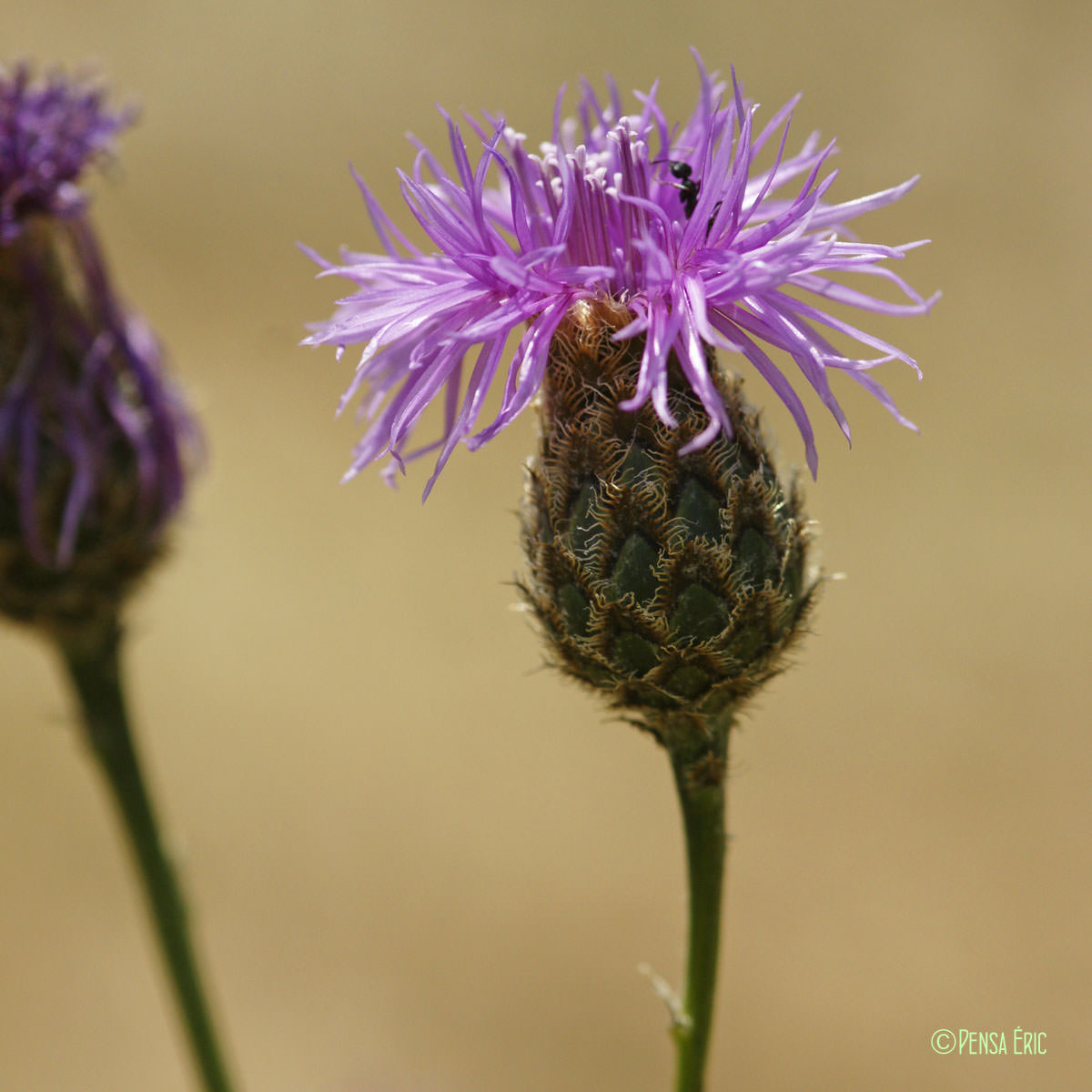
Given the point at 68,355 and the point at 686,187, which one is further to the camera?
the point at 68,355

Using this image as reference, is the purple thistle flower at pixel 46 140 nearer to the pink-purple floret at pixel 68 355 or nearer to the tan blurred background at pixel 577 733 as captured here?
the pink-purple floret at pixel 68 355

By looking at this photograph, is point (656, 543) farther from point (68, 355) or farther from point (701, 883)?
point (68, 355)

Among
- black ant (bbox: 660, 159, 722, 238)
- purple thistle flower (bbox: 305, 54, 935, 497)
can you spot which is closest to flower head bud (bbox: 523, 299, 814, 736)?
purple thistle flower (bbox: 305, 54, 935, 497)

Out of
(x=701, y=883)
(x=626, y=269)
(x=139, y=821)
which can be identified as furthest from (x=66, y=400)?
(x=701, y=883)

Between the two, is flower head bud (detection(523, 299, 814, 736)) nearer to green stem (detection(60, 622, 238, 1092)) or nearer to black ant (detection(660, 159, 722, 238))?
black ant (detection(660, 159, 722, 238))

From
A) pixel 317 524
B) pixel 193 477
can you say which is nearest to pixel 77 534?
pixel 193 477

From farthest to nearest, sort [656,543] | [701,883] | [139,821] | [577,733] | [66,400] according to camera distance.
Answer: [577,733], [139,821], [66,400], [701,883], [656,543]
